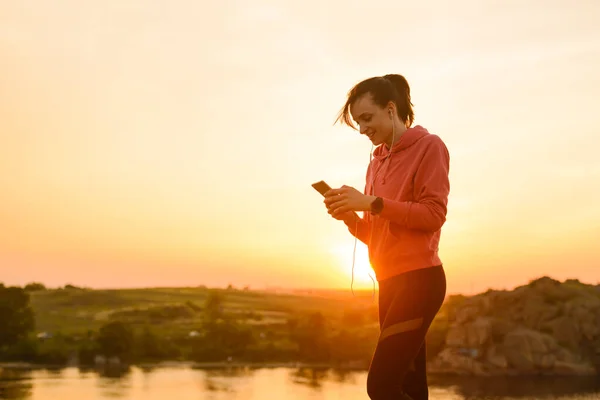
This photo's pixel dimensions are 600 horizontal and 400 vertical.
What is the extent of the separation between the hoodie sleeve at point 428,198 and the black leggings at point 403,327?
11.3 inches

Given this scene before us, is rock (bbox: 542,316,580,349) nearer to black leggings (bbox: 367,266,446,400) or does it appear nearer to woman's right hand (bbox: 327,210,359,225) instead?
woman's right hand (bbox: 327,210,359,225)

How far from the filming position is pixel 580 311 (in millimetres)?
93750

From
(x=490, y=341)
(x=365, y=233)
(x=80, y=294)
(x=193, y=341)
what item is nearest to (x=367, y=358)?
(x=490, y=341)

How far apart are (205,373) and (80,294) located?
4679 centimetres

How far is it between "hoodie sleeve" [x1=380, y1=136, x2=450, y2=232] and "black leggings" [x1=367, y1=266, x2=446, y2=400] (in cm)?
29

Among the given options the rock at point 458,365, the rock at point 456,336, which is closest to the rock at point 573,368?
the rock at point 458,365

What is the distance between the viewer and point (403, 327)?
371 cm

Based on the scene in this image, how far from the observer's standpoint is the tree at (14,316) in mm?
98562

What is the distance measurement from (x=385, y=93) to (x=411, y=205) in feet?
2.24

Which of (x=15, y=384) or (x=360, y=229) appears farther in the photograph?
(x=15, y=384)

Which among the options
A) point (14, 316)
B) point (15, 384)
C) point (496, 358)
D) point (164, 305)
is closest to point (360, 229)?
point (15, 384)

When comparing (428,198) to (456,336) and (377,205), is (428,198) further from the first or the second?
(456,336)

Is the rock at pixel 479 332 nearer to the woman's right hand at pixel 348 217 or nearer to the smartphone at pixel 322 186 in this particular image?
the woman's right hand at pixel 348 217

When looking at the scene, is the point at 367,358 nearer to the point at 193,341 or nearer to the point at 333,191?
the point at 193,341
